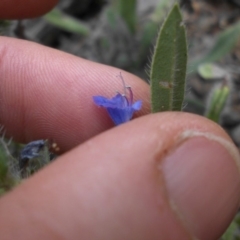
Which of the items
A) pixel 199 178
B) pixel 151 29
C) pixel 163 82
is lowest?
pixel 151 29

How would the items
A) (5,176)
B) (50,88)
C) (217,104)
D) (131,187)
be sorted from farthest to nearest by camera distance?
(217,104)
(50,88)
(5,176)
(131,187)

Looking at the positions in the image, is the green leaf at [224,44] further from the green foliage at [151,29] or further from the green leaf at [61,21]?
the green leaf at [61,21]

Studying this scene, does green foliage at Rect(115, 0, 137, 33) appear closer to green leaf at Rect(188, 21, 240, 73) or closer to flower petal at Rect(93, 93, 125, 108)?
green leaf at Rect(188, 21, 240, 73)

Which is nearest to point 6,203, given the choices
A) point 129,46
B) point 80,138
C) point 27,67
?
point 80,138

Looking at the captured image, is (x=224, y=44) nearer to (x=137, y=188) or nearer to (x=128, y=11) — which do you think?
(x=128, y=11)

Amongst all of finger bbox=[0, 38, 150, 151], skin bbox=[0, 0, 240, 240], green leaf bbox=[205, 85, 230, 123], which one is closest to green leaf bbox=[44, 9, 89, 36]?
finger bbox=[0, 38, 150, 151]

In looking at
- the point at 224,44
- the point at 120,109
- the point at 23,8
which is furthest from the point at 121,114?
the point at 224,44
